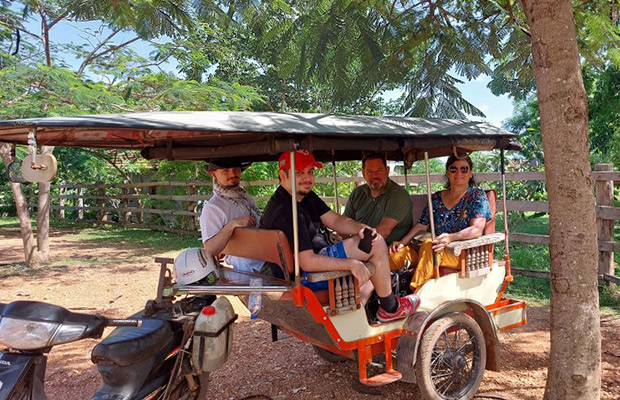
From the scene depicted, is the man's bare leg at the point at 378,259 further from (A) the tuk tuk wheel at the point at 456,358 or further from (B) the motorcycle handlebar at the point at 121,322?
(B) the motorcycle handlebar at the point at 121,322

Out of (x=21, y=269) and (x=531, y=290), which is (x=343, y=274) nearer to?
(x=531, y=290)

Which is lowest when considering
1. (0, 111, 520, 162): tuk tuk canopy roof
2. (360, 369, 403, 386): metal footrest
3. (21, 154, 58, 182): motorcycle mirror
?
(360, 369, 403, 386): metal footrest

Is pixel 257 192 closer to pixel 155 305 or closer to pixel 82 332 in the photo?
pixel 155 305

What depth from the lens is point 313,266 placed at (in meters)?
2.77

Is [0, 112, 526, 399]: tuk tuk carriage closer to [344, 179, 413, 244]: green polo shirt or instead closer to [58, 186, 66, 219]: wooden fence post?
[344, 179, 413, 244]: green polo shirt

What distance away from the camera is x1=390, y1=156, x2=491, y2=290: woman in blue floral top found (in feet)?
11.0

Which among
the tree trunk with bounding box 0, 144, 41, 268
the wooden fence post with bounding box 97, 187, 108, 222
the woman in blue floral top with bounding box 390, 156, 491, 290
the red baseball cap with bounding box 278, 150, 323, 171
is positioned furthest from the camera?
the wooden fence post with bounding box 97, 187, 108, 222

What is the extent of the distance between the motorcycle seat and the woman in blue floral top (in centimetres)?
173

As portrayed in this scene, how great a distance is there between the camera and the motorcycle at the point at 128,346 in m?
2.05

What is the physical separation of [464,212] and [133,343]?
258cm

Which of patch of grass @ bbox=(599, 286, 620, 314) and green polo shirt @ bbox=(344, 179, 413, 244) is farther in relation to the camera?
patch of grass @ bbox=(599, 286, 620, 314)

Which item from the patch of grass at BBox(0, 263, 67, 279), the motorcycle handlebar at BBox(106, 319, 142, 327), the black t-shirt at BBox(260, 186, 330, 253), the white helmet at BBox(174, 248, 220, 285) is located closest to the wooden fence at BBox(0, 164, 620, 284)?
the black t-shirt at BBox(260, 186, 330, 253)

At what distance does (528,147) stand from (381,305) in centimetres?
1088

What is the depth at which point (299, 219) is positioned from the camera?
2887 millimetres
